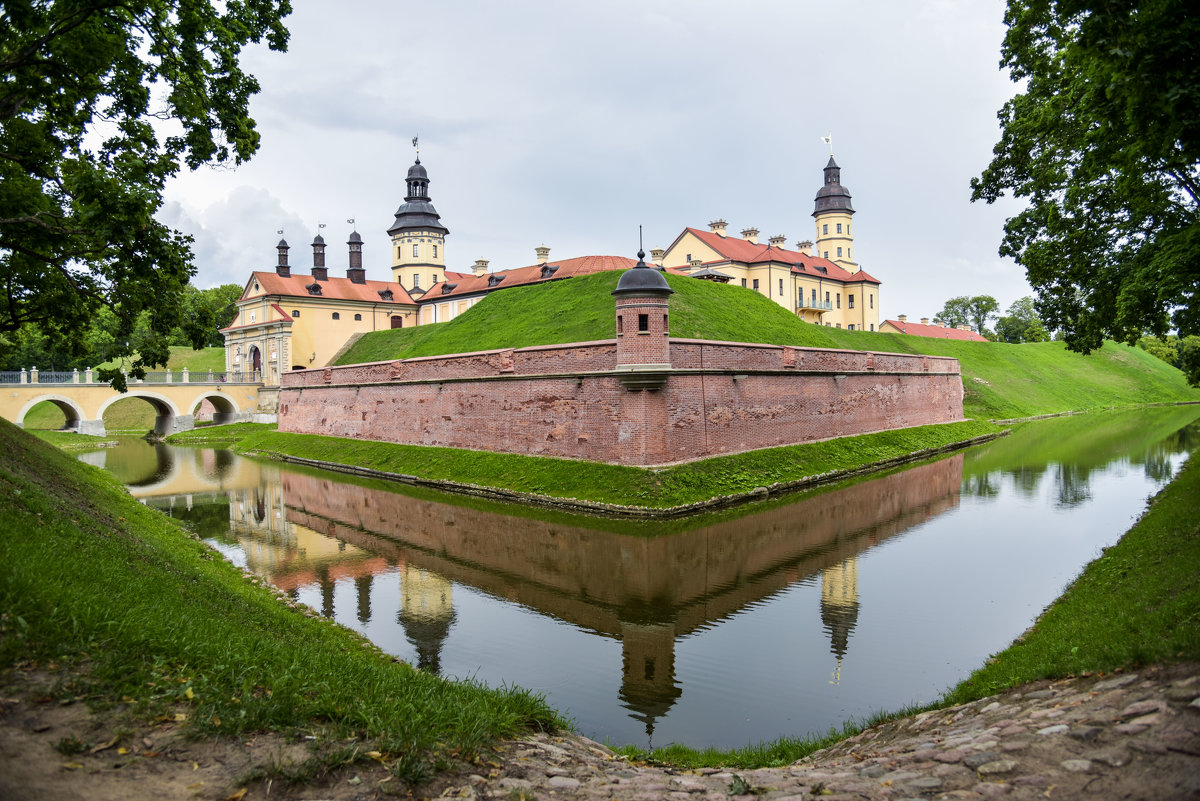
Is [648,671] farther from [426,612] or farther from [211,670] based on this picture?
[211,670]

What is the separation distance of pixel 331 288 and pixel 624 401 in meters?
45.1

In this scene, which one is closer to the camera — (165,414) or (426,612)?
(426,612)

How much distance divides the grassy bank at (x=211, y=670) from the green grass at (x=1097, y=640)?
6.51 ft

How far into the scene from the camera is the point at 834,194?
7306 centimetres

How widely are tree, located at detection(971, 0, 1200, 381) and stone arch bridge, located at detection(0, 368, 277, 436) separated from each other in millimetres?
40165

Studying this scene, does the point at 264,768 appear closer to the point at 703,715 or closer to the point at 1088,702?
the point at 703,715

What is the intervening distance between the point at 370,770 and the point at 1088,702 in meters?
4.77

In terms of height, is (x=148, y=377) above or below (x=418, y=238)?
below

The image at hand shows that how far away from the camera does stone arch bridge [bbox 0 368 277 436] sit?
139ft

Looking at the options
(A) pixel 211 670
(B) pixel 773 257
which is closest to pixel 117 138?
(A) pixel 211 670

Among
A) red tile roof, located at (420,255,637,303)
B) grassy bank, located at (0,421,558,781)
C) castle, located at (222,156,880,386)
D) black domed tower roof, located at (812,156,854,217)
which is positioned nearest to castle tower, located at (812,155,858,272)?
black domed tower roof, located at (812,156,854,217)

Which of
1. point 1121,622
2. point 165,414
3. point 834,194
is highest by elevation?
point 834,194

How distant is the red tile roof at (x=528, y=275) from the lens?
5094 centimetres

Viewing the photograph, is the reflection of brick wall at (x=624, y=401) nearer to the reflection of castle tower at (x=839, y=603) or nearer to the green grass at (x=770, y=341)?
the green grass at (x=770, y=341)
